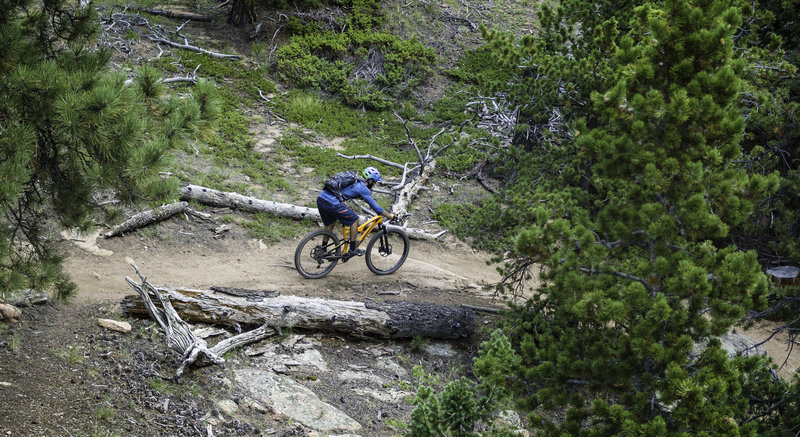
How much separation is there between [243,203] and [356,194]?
14.4 ft

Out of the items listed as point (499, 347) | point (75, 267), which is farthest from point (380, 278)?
point (499, 347)

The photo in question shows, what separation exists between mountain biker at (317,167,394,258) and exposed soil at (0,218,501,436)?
1.23 metres

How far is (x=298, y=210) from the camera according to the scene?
47.1 feet

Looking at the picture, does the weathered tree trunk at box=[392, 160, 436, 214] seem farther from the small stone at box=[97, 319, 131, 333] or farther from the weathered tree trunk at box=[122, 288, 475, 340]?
the small stone at box=[97, 319, 131, 333]

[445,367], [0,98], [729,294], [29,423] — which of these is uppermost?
[0,98]

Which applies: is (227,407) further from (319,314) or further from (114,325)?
(319,314)

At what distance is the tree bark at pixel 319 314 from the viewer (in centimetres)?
905

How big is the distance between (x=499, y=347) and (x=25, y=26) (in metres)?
5.63

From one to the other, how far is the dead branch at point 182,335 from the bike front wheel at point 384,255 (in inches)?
134

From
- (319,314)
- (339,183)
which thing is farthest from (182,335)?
(339,183)

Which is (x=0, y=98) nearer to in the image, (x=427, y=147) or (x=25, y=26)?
(x=25, y=26)

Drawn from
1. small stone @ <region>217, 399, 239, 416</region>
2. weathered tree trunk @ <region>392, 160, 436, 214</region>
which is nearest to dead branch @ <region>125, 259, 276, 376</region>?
small stone @ <region>217, 399, 239, 416</region>

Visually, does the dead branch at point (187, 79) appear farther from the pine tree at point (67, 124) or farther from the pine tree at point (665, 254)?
the pine tree at point (665, 254)

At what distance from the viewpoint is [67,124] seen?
5.02m
